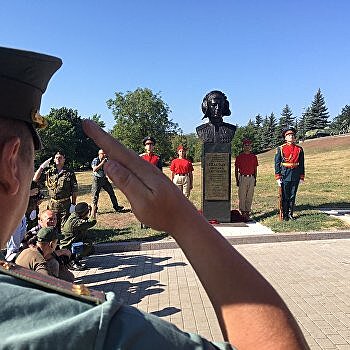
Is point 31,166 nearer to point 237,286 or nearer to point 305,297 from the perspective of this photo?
point 237,286

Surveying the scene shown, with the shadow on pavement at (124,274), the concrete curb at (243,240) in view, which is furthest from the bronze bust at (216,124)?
the shadow on pavement at (124,274)

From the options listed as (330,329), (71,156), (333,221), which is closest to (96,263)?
(330,329)

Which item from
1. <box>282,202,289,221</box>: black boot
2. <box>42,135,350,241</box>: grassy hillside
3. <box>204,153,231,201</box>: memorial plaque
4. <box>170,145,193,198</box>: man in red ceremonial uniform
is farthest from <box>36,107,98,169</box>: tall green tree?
<box>282,202,289,221</box>: black boot

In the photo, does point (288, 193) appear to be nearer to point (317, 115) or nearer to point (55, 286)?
point (55, 286)

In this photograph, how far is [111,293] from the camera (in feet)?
2.58

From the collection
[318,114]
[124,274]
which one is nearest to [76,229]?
[124,274]

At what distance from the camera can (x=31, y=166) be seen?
98 centimetres

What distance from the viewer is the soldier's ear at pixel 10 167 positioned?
87 cm


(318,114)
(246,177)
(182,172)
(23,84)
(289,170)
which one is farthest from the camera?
(318,114)

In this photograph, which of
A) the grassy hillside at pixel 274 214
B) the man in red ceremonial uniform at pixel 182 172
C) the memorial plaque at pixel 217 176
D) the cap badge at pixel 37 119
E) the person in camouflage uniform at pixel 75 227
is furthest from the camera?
the man in red ceremonial uniform at pixel 182 172

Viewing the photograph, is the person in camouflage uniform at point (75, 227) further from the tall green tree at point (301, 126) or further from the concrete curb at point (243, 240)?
the tall green tree at point (301, 126)

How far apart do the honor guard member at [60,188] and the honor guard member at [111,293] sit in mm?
7884

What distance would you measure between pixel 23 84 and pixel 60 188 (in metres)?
7.93

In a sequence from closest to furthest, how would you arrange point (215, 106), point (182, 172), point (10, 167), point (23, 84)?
1. point (10, 167)
2. point (23, 84)
3. point (215, 106)
4. point (182, 172)
